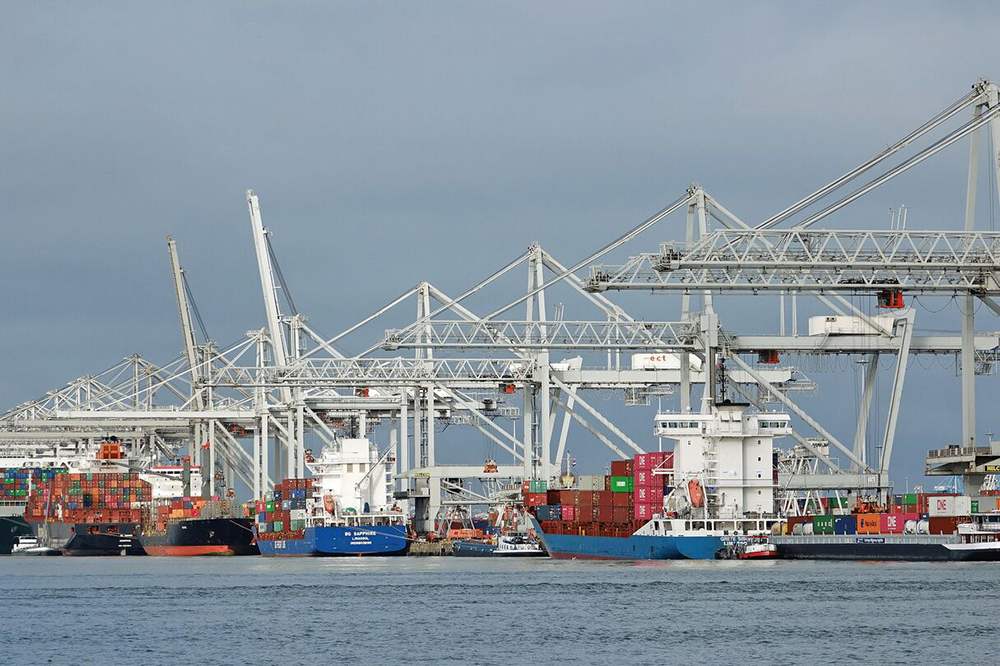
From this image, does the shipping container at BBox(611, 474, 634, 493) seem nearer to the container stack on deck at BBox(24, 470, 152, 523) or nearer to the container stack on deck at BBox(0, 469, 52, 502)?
the container stack on deck at BBox(24, 470, 152, 523)

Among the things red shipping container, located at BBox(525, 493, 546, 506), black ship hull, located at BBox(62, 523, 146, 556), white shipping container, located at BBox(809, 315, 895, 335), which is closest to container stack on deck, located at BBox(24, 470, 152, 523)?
black ship hull, located at BBox(62, 523, 146, 556)

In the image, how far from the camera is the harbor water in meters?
32.1

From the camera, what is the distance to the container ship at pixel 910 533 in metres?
52.1

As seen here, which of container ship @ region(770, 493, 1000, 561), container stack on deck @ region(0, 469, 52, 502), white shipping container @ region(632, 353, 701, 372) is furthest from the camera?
container stack on deck @ region(0, 469, 52, 502)

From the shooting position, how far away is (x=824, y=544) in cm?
5569

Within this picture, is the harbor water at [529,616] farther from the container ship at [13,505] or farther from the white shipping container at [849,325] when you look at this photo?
Answer: the container ship at [13,505]

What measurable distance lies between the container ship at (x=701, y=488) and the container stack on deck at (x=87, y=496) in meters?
41.9

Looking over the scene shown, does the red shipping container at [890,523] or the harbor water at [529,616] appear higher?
the red shipping container at [890,523]

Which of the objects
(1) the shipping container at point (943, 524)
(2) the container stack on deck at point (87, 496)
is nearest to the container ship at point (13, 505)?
(2) the container stack on deck at point (87, 496)

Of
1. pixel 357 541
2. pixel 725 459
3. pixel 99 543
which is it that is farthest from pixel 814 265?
pixel 99 543

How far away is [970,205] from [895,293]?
435 cm

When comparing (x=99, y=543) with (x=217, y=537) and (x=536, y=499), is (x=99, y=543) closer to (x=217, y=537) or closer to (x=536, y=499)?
(x=217, y=537)

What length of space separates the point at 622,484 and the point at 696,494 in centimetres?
455

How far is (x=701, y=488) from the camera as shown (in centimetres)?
5638
